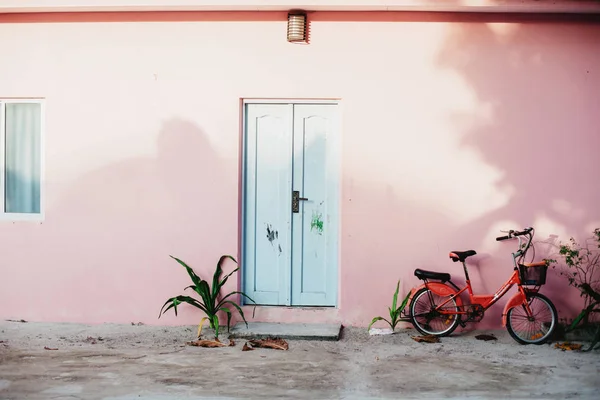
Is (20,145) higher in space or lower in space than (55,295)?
higher

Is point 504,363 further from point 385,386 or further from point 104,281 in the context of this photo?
point 104,281

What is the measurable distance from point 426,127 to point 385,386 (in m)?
2.92

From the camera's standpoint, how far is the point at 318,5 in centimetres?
762

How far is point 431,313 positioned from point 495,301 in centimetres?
64

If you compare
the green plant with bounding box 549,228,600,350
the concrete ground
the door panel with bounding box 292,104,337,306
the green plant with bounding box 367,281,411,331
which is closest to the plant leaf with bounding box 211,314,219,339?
the concrete ground

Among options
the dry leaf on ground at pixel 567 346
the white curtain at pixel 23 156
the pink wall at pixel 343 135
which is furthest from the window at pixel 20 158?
the dry leaf on ground at pixel 567 346

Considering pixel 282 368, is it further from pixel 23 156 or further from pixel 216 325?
pixel 23 156

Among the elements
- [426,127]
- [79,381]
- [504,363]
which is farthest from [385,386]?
[426,127]

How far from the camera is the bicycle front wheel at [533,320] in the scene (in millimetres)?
7512

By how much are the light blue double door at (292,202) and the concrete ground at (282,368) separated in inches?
30.1

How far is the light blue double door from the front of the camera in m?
8.14

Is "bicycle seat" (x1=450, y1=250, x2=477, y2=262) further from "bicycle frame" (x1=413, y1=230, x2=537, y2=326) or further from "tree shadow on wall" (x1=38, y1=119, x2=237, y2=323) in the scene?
"tree shadow on wall" (x1=38, y1=119, x2=237, y2=323)

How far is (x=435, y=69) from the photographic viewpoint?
7938mm

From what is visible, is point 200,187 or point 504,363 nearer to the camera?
point 504,363
